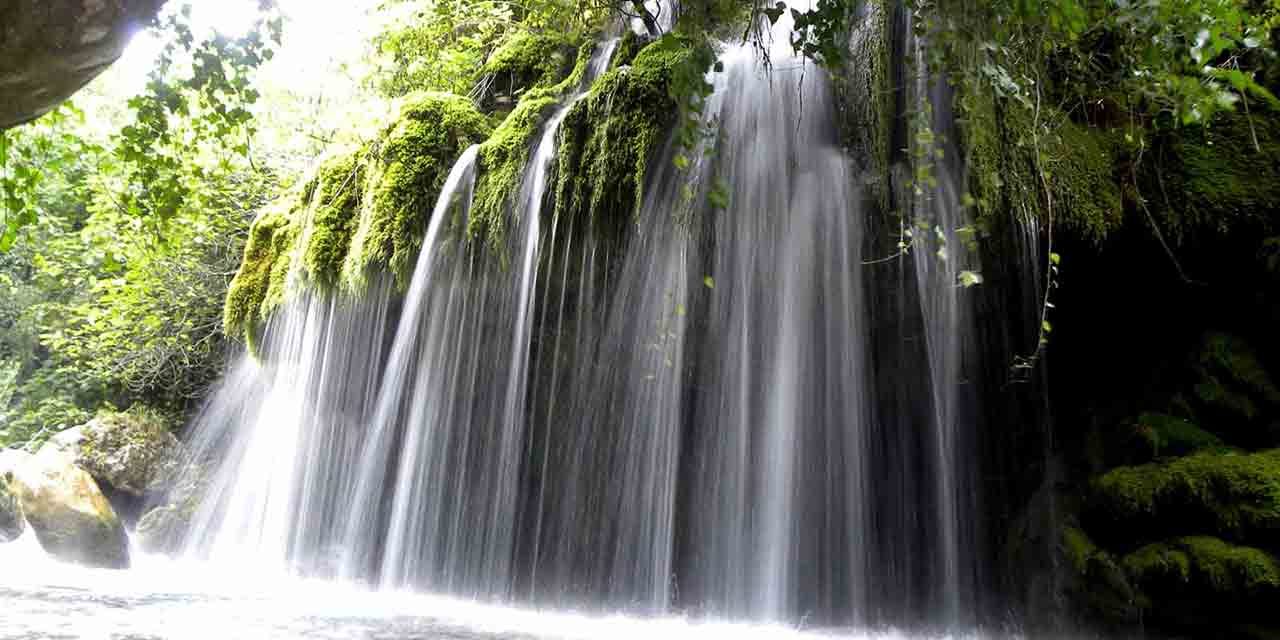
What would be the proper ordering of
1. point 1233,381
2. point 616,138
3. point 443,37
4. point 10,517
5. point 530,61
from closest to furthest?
point 1233,381, point 616,138, point 530,61, point 10,517, point 443,37

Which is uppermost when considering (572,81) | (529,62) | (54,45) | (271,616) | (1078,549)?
(529,62)

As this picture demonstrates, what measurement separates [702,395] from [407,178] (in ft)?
9.09

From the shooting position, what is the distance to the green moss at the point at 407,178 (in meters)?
5.93

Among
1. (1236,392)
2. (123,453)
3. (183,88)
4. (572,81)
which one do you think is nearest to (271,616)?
(183,88)

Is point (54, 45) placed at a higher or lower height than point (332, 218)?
lower

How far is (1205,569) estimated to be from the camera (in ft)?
11.8

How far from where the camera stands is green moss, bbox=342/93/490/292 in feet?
19.4

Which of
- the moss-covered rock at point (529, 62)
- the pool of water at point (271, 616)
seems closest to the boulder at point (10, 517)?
the pool of water at point (271, 616)

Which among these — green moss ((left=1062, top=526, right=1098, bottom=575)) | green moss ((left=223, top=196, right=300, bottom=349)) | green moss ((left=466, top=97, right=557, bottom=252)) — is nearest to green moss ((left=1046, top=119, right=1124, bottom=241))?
green moss ((left=1062, top=526, right=1098, bottom=575))

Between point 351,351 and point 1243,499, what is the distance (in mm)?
5366

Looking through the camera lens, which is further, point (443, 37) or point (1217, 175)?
point (443, 37)

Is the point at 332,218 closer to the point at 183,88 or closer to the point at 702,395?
the point at 702,395

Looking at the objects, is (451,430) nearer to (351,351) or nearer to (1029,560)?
(351,351)

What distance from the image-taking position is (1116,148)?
15.3ft
